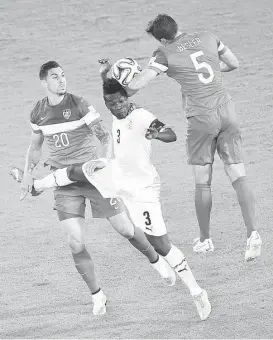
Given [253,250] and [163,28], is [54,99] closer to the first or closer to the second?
[163,28]

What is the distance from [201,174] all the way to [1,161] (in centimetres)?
462

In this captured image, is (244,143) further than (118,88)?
Yes

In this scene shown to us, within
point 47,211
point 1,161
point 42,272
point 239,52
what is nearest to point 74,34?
point 239,52

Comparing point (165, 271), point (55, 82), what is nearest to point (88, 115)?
point (55, 82)

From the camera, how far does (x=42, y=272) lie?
35.0ft

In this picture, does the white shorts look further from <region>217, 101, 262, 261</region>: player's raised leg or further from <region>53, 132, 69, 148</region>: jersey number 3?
<region>217, 101, 262, 261</region>: player's raised leg

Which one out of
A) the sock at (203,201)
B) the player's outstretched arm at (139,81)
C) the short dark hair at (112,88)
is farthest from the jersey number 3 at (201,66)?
the sock at (203,201)

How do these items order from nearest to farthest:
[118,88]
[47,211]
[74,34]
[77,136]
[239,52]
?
1. [118,88]
2. [77,136]
3. [47,211]
4. [239,52]
5. [74,34]

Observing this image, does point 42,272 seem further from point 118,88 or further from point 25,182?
point 118,88

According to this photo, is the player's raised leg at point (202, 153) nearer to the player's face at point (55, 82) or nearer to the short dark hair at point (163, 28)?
the short dark hair at point (163, 28)

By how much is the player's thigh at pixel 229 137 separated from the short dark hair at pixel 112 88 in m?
1.29

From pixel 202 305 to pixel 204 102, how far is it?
2066mm

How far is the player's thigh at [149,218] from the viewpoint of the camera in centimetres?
916

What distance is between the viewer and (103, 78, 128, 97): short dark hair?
912 centimetres
